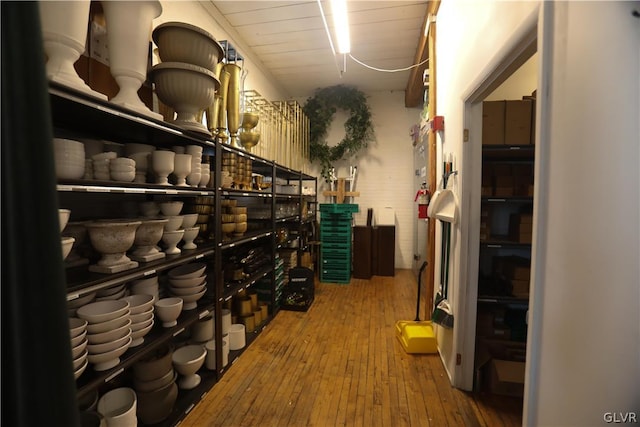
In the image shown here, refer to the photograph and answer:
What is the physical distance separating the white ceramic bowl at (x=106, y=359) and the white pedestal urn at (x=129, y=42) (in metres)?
1.12

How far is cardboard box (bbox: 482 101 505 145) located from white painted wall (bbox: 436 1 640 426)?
1.16m

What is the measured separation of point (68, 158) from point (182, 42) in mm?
980

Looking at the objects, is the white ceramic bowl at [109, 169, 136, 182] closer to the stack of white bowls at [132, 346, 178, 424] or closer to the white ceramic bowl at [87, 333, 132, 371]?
the white ceramic bowl at [87, 333, 132, 371]

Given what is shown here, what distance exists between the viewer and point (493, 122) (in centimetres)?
211

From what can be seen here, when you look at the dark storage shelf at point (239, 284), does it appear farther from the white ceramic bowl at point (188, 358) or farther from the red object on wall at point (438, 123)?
the red object on wall at point (438, 123)

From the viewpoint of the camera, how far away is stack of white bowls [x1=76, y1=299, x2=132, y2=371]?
122 centimetres

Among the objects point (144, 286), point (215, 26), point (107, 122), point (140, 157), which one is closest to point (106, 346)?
point (144, 286)

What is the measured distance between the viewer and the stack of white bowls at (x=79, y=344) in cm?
114

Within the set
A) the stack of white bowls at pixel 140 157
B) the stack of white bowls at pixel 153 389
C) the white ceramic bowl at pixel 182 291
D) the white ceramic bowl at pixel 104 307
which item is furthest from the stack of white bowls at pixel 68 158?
the stack of white bowls at pixel 153 389

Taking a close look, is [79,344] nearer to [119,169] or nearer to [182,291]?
[182,291]

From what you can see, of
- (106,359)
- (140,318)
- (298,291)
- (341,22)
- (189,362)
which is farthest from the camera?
(298,291)

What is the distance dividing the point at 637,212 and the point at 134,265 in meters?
2.04

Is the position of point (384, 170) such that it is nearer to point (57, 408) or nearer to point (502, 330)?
point (502, 330)

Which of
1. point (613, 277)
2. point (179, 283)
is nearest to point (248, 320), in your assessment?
point (179, 283)
